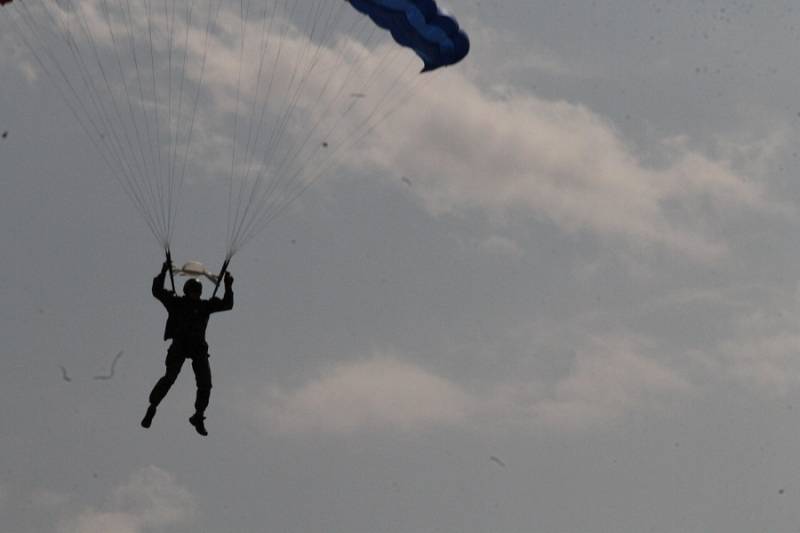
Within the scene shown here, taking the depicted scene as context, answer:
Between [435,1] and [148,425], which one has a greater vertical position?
[435,1]

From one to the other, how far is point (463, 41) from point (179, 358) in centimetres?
655

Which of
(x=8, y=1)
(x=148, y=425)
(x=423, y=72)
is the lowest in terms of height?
(x=148, y=425)

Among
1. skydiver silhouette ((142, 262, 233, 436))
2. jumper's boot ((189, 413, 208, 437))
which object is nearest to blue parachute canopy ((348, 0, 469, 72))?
skydiver silhouette ((142, 262, 233, 436))

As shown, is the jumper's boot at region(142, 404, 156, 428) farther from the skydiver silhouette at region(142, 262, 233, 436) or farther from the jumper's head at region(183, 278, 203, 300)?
the jumper's head at region(183, 278, 203, 300)

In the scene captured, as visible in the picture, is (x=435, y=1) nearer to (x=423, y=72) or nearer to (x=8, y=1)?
(x=423, y=72)

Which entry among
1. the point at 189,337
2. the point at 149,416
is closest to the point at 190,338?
the point at 189,337

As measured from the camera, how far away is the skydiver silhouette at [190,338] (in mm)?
20328

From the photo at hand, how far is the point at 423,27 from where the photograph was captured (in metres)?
21.4

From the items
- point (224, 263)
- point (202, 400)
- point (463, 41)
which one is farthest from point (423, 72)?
point (202, 400)

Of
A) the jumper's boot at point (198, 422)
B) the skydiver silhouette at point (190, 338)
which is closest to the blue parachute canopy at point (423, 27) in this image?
the skydiver silhouette at point (190, 338)

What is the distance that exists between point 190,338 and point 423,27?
5888mm

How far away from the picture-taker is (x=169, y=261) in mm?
19750

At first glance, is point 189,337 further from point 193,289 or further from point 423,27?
point 423,27

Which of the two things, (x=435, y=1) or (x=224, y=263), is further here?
(x=435, y=1)
